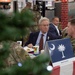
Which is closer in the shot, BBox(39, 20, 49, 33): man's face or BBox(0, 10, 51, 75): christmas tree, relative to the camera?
BBox(0, 10, 51, 75): christmas tree

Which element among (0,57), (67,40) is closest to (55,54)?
(67,40)

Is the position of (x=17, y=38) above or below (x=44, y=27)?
above

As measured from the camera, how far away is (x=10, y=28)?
399mm

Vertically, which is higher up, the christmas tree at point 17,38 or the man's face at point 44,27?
the christmas tree at point 17,38

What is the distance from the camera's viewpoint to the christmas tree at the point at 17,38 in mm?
407

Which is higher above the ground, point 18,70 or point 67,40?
point 18,70

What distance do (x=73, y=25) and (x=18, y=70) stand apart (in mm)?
3626

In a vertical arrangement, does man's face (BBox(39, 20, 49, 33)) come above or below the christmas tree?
below

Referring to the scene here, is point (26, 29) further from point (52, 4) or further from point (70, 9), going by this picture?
point (52, 4)

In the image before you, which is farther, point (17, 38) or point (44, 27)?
point (44, 27)

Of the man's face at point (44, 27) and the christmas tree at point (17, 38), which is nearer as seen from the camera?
the christmas tree at point (17, 38)

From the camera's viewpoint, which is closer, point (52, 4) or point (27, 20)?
point (27, 20)

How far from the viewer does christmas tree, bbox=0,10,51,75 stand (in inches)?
16.0

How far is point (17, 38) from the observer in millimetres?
435
